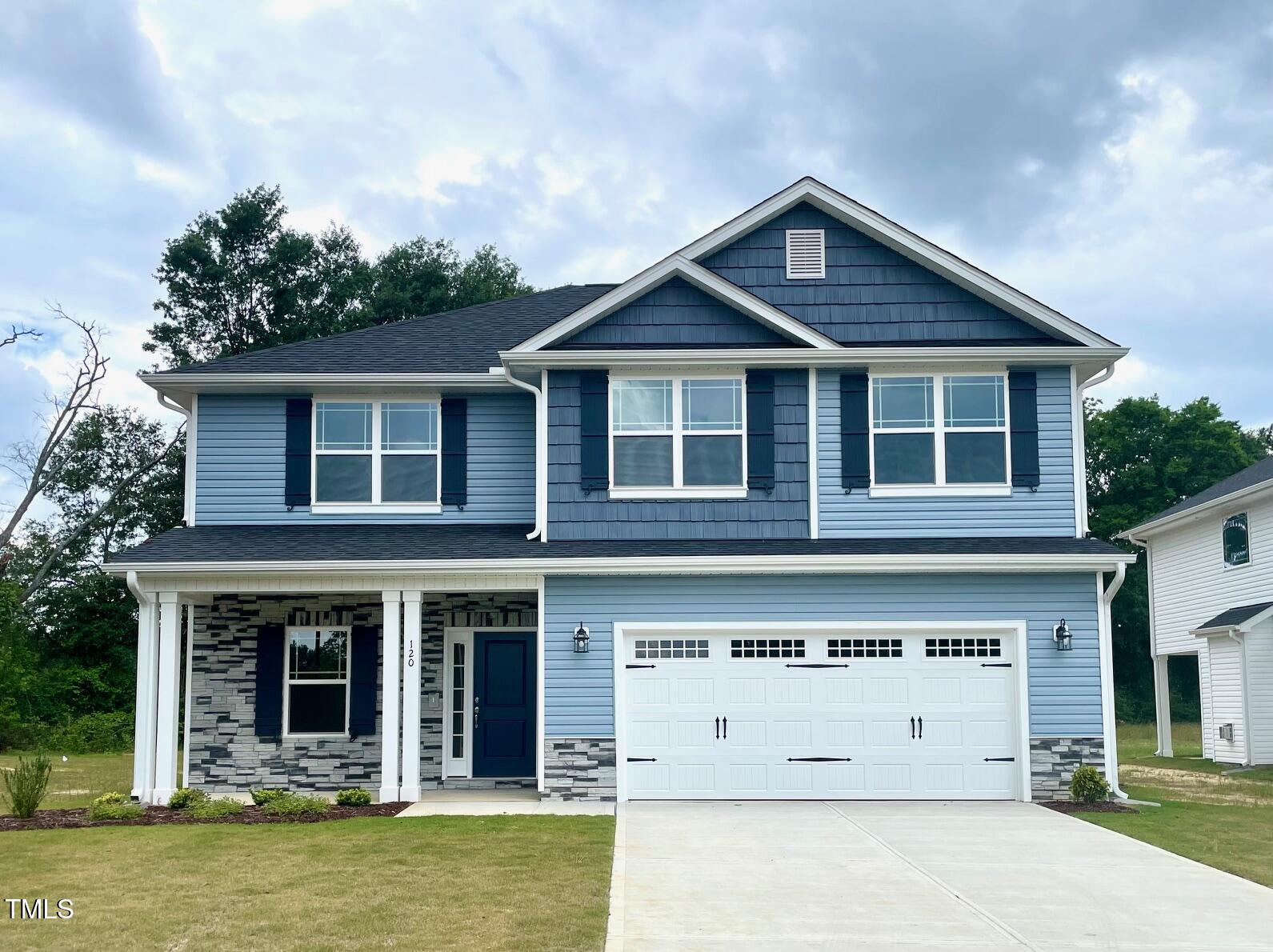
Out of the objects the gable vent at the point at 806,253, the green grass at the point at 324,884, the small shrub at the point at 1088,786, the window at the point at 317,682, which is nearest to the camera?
the green grass at the point at 324,884

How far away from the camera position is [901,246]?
17.2 m

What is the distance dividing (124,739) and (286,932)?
2324cm

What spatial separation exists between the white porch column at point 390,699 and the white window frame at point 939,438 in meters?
6.15

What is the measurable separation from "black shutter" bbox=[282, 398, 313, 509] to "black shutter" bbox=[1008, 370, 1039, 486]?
9.25 m

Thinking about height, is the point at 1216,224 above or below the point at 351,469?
above

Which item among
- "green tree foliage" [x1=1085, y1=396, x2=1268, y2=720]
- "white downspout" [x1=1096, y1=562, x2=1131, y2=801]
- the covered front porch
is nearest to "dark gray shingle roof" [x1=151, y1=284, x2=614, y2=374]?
the covered front porch

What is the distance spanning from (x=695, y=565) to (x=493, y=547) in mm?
2503

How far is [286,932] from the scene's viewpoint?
28.7 feet

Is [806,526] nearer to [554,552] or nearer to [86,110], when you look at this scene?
[554,552]

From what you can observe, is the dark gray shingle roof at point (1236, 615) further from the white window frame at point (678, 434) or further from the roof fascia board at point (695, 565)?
the white window frame at point (678, 434)

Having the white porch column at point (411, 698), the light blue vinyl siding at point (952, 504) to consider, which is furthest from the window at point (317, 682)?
the light blue vinyl siding at point (952, 504)

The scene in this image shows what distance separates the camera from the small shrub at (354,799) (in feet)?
48.9

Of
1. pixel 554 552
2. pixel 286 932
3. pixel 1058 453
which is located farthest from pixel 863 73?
pixel 286 932

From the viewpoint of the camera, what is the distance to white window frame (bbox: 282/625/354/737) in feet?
56.6
